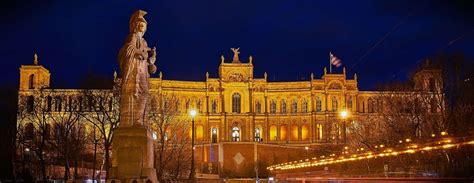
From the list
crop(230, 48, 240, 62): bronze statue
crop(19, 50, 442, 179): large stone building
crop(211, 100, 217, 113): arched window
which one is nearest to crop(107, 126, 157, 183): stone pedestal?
crop(19, 50, 442, 179): large stone building

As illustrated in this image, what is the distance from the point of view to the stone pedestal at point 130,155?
2208cm

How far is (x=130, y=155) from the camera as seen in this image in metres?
22.2

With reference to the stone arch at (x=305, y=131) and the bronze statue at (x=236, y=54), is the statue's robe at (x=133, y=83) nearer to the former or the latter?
the bronze statue at (x=236, y=54)

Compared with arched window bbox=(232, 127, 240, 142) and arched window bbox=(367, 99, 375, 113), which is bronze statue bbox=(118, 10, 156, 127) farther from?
arched window bbox=(367, 99, 375, 113)

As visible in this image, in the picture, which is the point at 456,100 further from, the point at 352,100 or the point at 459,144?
the point at 352,100

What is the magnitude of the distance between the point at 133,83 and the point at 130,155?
8.94 ft

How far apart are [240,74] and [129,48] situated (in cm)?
10254

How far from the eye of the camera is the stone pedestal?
72.4 feet

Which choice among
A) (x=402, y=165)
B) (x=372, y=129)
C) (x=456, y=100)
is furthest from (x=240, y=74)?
(x=402, y=165)

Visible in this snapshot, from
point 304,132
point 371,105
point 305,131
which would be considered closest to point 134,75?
point 305,131

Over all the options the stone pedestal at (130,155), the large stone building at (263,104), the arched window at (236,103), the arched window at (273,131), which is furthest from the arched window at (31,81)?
the stone pedestal at (130,155)

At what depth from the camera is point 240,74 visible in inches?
4934

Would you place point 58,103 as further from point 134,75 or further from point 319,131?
point 134,75

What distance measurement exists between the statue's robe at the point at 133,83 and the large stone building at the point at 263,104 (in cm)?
9808
